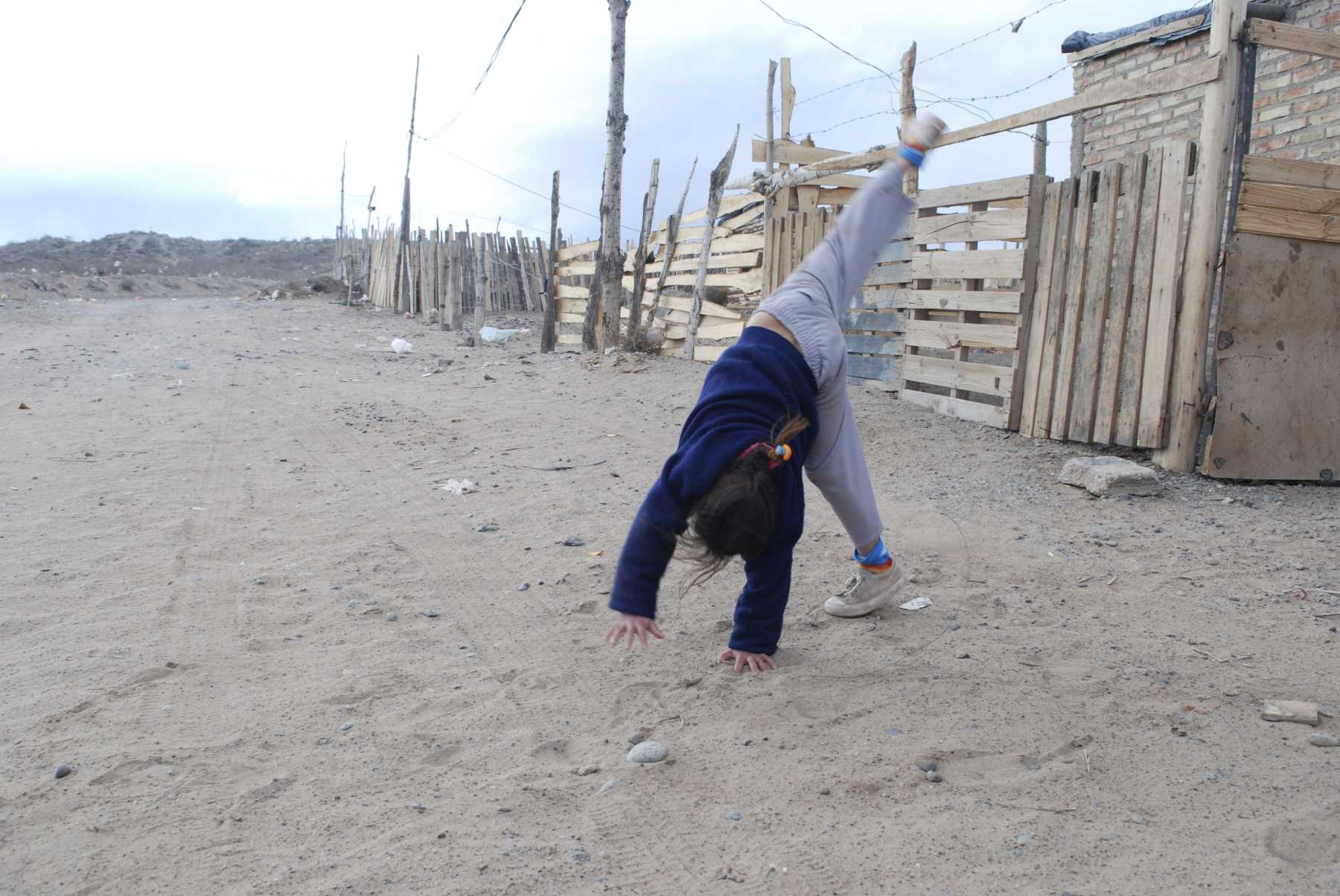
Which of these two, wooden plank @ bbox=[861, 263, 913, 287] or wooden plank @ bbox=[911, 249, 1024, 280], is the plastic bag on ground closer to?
wooden plank @ bbox=[861, 263, 913, 287]

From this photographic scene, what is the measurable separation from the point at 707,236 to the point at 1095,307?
606 cm

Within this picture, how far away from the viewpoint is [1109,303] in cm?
594

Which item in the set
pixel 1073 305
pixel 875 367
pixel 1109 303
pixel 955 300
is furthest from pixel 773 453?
pixel 875 367

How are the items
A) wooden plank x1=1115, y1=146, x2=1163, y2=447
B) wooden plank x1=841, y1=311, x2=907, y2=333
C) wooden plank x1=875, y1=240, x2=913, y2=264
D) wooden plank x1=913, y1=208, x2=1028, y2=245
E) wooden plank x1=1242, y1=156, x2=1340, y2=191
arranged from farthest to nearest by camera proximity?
wooden plank x1=841, y1=311, x2=907, y2=333 < wooden plank x1=875, y1=240, x2=913, y2=264 < wooden plank x1=913, y1=208, x2=1028, y2=245 < wooden plank x1=1115, y1=146, x2=1163, y2=447 < wooden plank x1=1242, y1=156, x2=1340, y2=191

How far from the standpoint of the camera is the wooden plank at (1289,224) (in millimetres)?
5258

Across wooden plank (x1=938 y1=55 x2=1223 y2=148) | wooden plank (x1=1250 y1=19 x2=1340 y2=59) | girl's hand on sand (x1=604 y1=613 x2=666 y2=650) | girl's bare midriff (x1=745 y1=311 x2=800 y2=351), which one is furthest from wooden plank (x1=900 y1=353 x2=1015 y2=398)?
girl's hand on sand (x1=604 y1=613 x2=666 y2=650)

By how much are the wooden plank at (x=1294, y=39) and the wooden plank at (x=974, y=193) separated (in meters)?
1.64

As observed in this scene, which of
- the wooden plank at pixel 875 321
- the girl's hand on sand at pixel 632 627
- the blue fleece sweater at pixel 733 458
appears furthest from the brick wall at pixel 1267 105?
the girl's hand on sand at pixel 632 627

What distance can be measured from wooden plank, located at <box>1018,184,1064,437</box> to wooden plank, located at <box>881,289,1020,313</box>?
12cm

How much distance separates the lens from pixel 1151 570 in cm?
409

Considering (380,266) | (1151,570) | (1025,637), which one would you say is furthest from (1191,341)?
(380,266)

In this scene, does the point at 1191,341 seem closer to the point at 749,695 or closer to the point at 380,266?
the point at 749,695

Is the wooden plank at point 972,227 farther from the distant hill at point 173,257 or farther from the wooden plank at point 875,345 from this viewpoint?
the distant hill at point 173,257

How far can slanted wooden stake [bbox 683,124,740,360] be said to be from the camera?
1089cm
